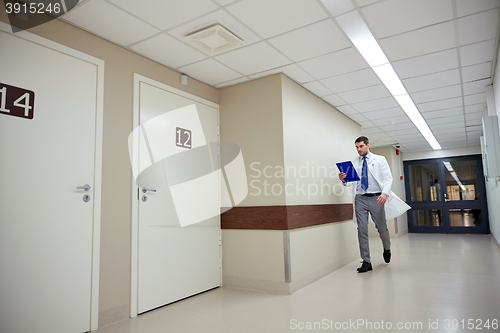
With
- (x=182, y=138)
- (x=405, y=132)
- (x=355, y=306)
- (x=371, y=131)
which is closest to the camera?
(x=355, y=306)

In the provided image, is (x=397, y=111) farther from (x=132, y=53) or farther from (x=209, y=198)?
(x=132, y=53)

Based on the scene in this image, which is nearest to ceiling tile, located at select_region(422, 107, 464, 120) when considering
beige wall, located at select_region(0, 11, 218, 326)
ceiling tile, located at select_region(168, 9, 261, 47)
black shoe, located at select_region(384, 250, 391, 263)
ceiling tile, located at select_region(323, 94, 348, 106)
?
ceiling tile, located at select_region(323, 94, 348, 106)

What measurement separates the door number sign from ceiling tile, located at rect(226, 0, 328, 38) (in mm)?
1477

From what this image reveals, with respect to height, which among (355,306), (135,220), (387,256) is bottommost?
(355,306)

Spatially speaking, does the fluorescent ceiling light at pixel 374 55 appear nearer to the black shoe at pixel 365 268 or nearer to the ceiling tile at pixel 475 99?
the ceiling tile at pixel 475 99

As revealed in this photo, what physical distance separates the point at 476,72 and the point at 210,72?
3394mm

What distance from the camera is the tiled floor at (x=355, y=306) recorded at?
9.43ft

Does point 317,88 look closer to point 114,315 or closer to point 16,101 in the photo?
Answer: point 16,101

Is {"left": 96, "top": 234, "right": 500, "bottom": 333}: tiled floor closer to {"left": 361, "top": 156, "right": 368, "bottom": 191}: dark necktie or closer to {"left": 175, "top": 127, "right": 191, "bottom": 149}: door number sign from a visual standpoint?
{"left": 361, "top": 156, "right": 368, "bottom": 191}: dark necktie

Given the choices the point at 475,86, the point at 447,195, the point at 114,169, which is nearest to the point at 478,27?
the point at 475,86

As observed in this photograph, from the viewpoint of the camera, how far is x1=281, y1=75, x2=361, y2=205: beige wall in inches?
170

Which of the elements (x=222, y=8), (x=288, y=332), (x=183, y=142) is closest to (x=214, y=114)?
(x=183, y=142)

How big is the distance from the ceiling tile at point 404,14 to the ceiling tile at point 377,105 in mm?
2271

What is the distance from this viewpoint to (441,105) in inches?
226
